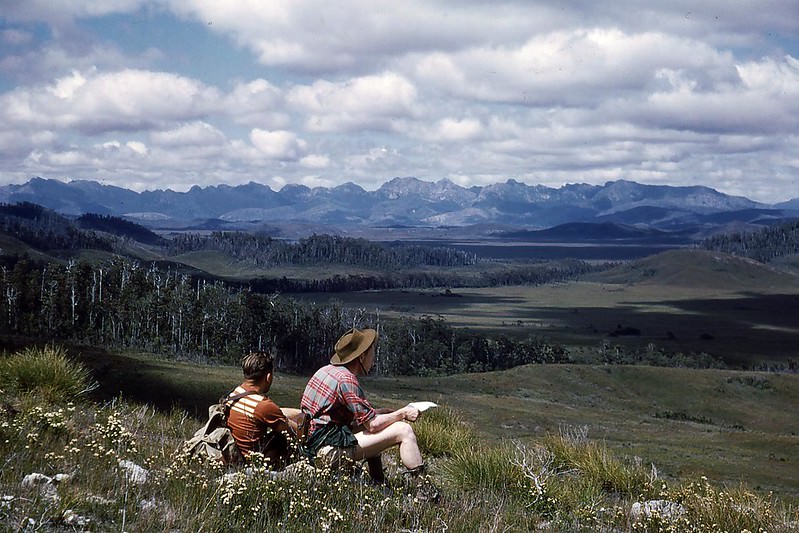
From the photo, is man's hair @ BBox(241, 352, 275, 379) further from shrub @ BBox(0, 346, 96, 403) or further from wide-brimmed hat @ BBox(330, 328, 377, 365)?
shrub @ BBox(0, 346, 96, 403)

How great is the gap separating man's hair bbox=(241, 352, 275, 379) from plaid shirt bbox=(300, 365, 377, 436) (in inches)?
24.0

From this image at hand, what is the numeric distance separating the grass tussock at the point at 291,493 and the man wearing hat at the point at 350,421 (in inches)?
20.2

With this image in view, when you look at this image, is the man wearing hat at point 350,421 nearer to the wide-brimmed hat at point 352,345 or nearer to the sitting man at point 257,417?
the wide-brimmed hat at point 352,345

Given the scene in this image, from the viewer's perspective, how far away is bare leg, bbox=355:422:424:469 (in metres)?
9.45

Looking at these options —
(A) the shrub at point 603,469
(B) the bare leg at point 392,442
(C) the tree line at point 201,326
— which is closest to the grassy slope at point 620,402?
(A) the shrub at point 603,469

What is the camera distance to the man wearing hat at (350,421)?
31.0 ft

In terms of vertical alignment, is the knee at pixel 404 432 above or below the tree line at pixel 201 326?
above

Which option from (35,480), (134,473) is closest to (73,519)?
(35,480)

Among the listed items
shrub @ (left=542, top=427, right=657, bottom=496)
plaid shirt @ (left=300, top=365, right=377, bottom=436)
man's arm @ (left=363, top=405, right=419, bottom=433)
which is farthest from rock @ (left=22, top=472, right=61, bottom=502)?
shrub @ (left=542, top=427, right=657, bottom=496)

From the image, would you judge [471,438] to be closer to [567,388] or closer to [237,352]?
[567,388]

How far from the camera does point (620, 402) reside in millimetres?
106750

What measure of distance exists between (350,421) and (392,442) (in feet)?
2.25

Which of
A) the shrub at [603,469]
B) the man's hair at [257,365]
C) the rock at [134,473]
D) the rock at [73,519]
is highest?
the man's hair at [257,365]

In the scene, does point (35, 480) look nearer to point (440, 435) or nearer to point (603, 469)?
point (440, 435)
